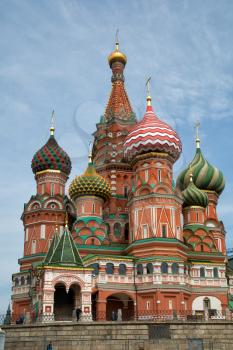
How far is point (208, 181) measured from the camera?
152ft

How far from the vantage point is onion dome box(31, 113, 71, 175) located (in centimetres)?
4200

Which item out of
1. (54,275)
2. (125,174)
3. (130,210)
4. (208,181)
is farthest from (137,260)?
(208,181)

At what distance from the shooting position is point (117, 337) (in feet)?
77.8

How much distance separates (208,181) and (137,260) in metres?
14.5

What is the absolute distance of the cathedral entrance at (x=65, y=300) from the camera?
30.3 metres

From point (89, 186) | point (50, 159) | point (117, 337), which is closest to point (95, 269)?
point (89, 186)

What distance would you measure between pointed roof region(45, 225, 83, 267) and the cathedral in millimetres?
64

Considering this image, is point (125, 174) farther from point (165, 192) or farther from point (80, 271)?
point (80, 271)

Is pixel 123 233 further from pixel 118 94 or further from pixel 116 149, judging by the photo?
pixel 118 94

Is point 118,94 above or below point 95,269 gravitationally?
above

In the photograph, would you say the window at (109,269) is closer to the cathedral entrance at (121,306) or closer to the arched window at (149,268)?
the cathedral entrance at (121,306)

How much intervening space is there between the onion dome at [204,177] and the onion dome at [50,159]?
1080cm

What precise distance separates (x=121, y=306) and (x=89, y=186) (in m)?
9.61

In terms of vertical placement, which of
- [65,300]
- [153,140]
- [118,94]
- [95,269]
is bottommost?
[65,300]
